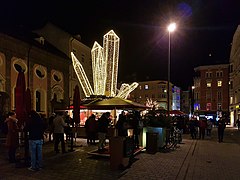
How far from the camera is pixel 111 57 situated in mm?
20984

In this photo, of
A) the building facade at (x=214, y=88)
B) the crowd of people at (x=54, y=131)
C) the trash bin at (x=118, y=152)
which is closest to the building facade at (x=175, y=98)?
the building facade at (x=214, y=88)

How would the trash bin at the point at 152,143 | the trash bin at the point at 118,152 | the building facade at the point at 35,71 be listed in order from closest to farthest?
the trash bin at the point at 118,152, the trash bin at the point at 152,143, the building facade at the point at 35,71

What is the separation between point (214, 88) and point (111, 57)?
53.3m

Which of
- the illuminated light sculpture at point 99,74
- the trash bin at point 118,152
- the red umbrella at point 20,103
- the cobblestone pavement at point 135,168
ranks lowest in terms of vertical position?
the cobblestone pavement at point 135,168

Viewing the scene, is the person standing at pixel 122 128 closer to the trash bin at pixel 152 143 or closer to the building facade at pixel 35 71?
the trash bin at pixel 152 143

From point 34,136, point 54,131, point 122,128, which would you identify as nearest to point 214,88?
point 122,128

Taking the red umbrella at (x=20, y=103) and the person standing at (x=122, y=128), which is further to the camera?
the person standing at (x=122, y=128)

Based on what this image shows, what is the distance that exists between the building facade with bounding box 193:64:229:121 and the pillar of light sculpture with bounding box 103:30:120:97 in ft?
170

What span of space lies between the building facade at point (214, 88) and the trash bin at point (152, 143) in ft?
192

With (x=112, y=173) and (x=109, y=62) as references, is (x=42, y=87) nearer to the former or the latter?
(x=109, y=62)

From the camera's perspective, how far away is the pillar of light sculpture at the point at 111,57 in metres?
20.9

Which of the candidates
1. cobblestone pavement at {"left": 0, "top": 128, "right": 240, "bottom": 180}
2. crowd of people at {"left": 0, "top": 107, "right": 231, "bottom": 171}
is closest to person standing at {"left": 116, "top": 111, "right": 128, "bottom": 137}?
crowd of people at {"left": 0, "top": 107, "right": 231, "bottom": 171}

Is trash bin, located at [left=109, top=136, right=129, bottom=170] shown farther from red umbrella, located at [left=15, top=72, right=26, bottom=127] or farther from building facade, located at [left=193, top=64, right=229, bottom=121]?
building facade, located at [left=193, top=64, right=229, bottom=121]

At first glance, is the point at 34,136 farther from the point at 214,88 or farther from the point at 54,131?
the point at 214,88
